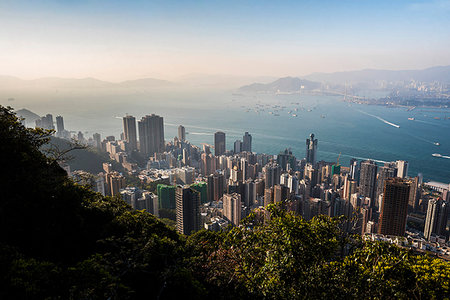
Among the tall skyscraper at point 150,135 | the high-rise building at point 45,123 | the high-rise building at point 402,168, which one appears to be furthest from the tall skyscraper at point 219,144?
the high-rise building at point 45,123

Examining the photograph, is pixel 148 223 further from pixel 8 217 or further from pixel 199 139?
pixel 199 139

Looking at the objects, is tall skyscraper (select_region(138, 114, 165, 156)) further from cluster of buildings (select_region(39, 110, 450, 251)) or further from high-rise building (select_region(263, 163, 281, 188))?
high-rise building (select_region(263, 163, 281, 188))

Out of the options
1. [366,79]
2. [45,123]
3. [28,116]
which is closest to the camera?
[45,123]

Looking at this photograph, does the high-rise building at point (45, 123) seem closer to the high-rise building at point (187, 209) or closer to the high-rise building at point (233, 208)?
the high-rise building at point (187, 209)

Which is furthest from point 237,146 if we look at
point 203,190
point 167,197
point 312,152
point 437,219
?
point 437,219

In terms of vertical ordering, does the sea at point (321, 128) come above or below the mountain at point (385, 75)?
below

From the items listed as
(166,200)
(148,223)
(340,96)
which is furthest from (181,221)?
(340,96)

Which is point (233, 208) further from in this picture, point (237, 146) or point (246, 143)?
point (246, 143)
